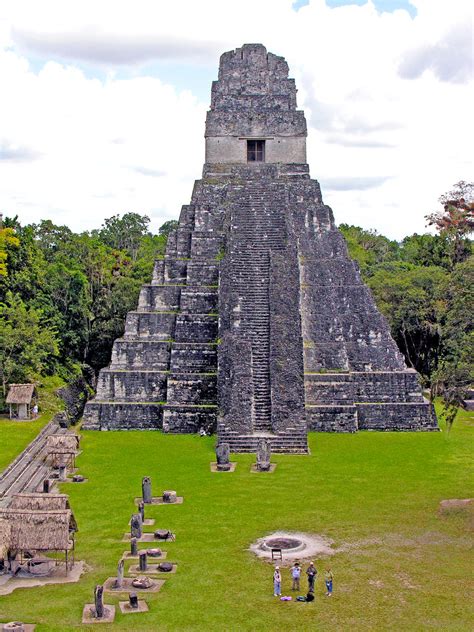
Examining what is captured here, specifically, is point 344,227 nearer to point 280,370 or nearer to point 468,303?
point 280,370

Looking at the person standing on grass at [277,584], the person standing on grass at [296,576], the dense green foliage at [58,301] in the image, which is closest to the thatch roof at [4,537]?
the person standing on grass at [277,584]

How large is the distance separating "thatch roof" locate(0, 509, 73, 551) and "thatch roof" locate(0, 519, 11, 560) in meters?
0.08

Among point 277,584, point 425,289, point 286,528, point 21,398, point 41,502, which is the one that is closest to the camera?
point 277,584

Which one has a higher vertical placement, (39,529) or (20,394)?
(20,394)

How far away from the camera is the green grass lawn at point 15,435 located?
2322 cm

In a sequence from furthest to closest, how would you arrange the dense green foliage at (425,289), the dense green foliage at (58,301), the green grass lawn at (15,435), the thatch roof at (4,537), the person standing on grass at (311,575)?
the dense green foliage at (425,289) < the dense green foliage at (58,301) < the green grass lawn at (15,435) < the thatch roof at (4,537) < the person standing on grass at (311,575)

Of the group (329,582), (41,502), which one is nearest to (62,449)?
(41,502)

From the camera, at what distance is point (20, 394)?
90.8 feet

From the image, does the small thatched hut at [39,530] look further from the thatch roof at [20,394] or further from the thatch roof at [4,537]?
the thatch roof at [20,394]

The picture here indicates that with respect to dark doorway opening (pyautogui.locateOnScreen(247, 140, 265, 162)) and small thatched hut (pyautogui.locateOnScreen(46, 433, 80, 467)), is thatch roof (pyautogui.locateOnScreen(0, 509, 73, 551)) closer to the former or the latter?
small thatched hut (pyautogui.locateOnScreen(46, 433, 80, 467))

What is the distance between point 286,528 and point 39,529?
4915 mm

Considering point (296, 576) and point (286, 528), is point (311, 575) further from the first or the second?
point (286, 528)

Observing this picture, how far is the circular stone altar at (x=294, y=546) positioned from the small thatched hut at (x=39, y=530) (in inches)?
136

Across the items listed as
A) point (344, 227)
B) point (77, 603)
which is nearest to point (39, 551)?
point (77, 603)
